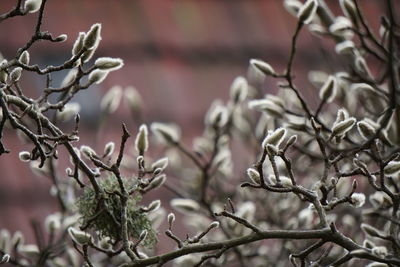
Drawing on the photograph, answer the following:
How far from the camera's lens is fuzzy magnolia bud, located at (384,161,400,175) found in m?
1.25

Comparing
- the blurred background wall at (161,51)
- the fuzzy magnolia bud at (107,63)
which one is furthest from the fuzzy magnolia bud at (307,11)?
the blurred background wall at (161,51)

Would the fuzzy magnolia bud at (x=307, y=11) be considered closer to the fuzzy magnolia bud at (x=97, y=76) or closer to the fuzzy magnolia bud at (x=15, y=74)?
the fuzzy magnolia bud at (x=97, y=76)

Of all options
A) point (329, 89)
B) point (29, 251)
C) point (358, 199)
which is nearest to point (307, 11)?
point (329, 89)

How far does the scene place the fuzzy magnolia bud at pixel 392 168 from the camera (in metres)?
1.25

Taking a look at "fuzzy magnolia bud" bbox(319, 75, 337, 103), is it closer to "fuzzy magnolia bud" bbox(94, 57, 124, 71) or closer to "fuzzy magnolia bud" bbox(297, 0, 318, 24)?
"fuzzy magnolia bud" bbox(297, 0, 318, 24)

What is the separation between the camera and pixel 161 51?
3.48 metres

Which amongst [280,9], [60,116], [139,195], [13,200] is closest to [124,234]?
[139,195]

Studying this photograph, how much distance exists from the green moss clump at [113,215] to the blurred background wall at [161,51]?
178 cm

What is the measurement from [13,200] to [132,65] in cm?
70

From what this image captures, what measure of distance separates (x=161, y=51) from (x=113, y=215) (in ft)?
7.60

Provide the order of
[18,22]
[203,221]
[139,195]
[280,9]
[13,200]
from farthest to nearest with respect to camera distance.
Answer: [280,9] → [18,22] → [13,200] → [203,221] → [139,195]

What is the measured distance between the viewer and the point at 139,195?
126 cm

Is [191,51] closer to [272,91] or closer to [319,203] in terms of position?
[272,91]

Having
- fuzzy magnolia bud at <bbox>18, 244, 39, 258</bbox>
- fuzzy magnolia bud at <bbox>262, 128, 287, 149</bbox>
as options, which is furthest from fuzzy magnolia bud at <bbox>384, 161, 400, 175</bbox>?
fuzzy magnolia bud at <bbox>18, 244, 39, 258</bbox>
